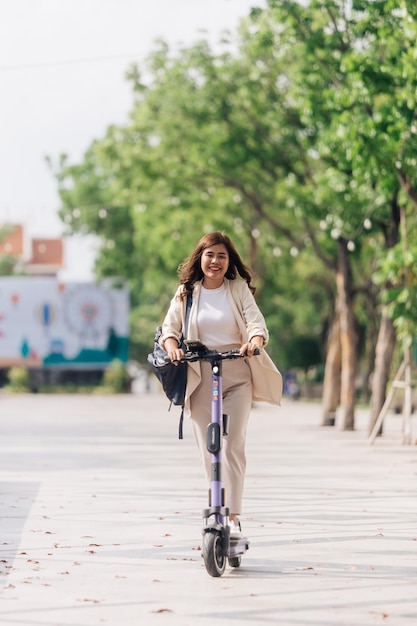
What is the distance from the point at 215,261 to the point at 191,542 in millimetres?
2199

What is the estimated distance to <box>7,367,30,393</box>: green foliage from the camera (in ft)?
240

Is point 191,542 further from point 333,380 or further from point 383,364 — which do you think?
point 333,380

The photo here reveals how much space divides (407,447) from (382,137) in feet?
18.1

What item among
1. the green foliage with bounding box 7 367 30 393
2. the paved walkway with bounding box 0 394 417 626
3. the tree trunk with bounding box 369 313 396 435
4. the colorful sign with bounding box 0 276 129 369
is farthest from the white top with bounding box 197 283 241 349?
the green foliage with bounding box 7 367 30 393

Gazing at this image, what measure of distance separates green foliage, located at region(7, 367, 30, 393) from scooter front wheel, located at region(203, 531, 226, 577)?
6552cm

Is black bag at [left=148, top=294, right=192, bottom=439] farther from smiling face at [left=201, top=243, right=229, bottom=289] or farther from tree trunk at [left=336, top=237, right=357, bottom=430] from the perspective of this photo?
tree trunk at [left=336, top=237, right=357, bottom=430]

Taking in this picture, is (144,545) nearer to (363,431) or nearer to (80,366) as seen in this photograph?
(363,431)

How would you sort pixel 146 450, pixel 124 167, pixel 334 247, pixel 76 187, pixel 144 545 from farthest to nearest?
1. pixel 76 187
2. pixel 124 167
3. pixel 334 247
4. pixel 146 450
5. pixel 144 545

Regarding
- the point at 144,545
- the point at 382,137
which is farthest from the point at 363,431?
the point at 144,545

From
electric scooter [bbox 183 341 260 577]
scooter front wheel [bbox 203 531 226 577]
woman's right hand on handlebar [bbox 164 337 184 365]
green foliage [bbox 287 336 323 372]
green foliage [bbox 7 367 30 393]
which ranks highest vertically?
woman's right hand on handlebar [bbox 164 337 184 365]

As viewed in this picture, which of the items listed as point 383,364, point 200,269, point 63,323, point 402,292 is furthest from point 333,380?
point 63,323

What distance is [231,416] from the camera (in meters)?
8.68

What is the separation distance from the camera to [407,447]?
23.4 meters

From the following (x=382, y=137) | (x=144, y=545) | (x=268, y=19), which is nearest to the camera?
(x=144, y=545)
